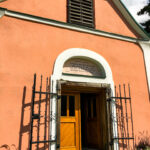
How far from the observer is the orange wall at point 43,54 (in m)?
4.44

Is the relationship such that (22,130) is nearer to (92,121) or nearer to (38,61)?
(38,61)

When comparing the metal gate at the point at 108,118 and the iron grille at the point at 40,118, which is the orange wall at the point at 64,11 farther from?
the iron grille at the point at 40,118

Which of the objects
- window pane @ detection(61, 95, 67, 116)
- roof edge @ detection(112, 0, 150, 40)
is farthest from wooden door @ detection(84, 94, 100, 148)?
roof edge @ detection(112, 0, 150, 40)

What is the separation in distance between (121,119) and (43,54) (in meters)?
3.01

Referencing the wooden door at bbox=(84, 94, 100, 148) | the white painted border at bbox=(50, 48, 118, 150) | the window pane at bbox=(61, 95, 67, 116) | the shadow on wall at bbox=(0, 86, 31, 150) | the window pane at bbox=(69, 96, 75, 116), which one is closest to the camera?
the shadow on wall at bbox=(0, 86, 31, 150)

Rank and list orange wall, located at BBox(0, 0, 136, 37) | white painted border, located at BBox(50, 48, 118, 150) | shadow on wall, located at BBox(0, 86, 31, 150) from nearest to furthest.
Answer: shadow on wall, located at BBox(0, 86, 31, 150) → white painted border, located at BBox(50, 48, 118, 150) → orange wall, located at BBox(0, 0, 136, 37)

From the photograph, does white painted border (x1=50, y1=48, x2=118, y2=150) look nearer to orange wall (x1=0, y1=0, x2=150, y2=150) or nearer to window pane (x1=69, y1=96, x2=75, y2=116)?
orange wall (x1=0, y1=0, x2=150, y2=150)

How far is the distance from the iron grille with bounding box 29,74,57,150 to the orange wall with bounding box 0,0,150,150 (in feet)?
0.58

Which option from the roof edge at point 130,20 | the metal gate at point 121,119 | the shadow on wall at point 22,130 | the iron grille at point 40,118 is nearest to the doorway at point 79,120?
the metal gate at point 121,119

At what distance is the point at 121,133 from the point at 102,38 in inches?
121

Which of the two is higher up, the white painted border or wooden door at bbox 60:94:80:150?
the white painted border

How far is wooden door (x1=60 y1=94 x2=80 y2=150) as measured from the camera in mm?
5477

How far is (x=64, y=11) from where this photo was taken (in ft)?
19.6

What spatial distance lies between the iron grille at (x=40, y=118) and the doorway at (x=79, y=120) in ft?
2.72
